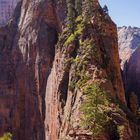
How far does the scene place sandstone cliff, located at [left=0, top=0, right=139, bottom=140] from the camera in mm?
54594

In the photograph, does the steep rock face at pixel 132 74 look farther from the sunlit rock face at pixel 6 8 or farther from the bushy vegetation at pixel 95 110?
the bushy vegetation at pixel 95 110

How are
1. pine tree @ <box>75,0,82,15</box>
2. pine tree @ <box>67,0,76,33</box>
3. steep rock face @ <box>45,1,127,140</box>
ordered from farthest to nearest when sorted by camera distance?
pine tree @ <box>75,0,82,15</box> → pine tree @ <box>67,0,76,33</box> → steep rock face @ <box>45,1,127,140</box>

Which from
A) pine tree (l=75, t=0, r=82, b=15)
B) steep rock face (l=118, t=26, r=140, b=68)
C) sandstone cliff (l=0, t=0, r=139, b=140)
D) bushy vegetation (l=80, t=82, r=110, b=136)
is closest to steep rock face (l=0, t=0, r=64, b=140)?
sandstone cliff (l=0, t=0, r=139, b=140)

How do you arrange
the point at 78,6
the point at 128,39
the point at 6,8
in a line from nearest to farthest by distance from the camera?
1. the point at 78,6
2. the point at 6,8
3. the point at 128,39

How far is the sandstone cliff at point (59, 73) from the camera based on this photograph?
5459 centimetres

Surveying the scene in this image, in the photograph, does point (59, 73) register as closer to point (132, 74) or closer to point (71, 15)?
point (71, 15)

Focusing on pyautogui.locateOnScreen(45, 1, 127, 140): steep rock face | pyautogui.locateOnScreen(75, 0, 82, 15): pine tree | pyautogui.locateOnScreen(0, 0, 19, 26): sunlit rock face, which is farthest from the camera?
pyautogui.locateOnScreen(0, 0, 19, 26): sunlit rock face

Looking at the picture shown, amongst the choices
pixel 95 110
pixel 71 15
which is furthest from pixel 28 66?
pixel 95 110

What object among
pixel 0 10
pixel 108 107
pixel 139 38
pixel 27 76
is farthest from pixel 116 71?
pixel 139 38

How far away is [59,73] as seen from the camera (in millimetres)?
69438

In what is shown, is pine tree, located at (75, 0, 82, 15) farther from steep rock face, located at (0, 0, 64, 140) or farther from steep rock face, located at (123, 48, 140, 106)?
steep rock face, located at (123, 48, 140, 106)

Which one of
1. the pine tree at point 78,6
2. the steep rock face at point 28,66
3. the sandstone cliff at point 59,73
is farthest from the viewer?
the steep rock face at point 28,66

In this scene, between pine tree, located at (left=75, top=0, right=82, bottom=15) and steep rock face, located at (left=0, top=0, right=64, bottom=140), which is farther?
steep rock face, located at (left=0, top=0, right=64, bottom=140)

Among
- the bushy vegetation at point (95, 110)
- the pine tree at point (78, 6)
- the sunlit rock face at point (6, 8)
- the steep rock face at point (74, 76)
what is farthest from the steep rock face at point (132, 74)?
the bushy vegetation at point (95, 110)
